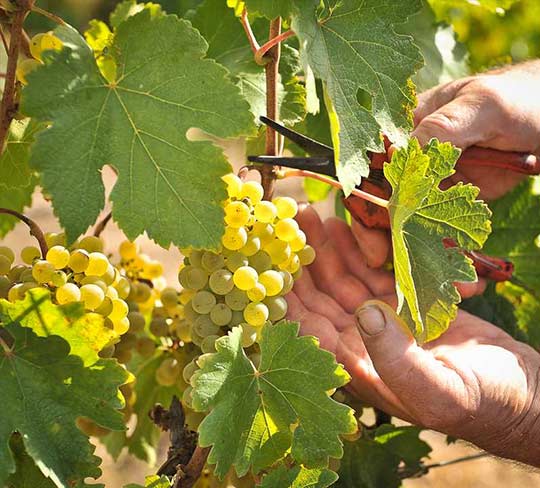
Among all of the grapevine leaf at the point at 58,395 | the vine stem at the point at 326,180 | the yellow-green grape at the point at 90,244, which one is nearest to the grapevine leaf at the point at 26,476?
the grapevine leaf at the point at 58,395

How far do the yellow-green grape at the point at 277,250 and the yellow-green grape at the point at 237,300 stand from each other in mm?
65

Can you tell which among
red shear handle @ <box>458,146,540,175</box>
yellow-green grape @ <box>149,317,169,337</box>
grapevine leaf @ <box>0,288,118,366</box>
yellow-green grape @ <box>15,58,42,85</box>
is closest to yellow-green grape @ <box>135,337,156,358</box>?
yellow-green grape @ <box>149,317,169,337</box>

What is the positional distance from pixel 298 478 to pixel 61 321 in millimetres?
323

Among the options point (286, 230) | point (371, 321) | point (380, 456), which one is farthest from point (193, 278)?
point (380, 456)

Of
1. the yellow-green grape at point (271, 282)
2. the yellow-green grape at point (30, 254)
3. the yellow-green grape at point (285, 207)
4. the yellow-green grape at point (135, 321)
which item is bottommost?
the yellow-green grape at point (135, 321)

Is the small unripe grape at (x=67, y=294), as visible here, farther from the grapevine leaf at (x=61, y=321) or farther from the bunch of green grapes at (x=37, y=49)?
the bunch of green grapes at (x=37, y=49)

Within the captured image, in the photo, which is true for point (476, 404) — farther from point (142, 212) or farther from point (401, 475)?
point (142, 212)

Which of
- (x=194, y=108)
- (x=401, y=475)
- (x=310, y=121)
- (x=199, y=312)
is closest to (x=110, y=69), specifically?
(x=194, y=108)

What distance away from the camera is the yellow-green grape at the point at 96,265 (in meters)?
1.01

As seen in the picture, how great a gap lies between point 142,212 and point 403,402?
465 mm

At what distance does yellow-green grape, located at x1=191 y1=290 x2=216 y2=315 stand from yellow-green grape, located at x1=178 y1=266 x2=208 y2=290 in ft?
0.04

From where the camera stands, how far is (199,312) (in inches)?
42.1

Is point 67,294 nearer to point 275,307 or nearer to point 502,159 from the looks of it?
point 275,307

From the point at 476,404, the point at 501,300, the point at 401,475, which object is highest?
the point at 476,404
